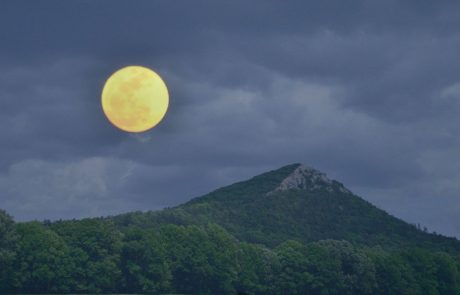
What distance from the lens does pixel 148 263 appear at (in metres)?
175

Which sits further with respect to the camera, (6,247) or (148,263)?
(148,263)

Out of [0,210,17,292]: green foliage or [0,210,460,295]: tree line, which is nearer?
[0,210,17,292]: green foliage

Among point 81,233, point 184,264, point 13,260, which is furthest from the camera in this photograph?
point 184,264

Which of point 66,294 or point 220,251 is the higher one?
point 220,251

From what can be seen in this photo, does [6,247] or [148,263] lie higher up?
[6,247]

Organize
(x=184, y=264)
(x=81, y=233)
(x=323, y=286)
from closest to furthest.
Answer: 1. (x=81, y=233)
2. (x=184, y=264)
3. (x=323, y=286)

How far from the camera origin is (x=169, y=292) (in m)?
176

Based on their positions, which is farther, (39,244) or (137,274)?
(137,274)

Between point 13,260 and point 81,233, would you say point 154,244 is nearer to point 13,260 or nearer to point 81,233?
point 81,233

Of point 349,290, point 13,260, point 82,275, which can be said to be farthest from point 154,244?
point 349,290

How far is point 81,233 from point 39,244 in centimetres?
1134

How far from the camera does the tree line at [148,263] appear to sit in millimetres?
158000

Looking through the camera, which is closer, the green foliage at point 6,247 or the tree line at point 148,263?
the green foliage at point 6,247

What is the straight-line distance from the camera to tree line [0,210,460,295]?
158000 mm
